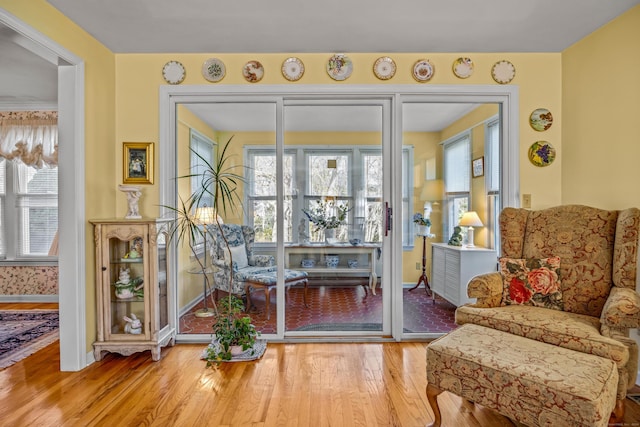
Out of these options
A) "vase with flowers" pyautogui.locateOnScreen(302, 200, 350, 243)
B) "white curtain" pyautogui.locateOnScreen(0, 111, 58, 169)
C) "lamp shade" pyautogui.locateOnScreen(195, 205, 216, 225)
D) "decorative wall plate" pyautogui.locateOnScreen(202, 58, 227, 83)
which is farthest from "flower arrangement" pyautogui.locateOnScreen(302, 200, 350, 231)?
"white curtain" pyautogui.locateOnScreen(0, 111, 58, 169)

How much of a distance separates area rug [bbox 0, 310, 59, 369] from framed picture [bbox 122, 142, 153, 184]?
164 centimetres

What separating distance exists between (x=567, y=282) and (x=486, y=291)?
0.57m

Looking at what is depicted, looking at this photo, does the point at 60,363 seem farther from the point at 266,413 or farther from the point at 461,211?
the point at 461,211

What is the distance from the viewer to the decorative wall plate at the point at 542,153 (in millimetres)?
3008

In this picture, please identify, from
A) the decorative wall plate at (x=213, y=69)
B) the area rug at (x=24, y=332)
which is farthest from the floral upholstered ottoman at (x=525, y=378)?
the area rug at (x=24, y=332)

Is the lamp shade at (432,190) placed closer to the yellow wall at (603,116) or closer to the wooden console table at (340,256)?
the wooden console table at (340,256)

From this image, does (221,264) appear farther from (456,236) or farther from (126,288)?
(456,236)

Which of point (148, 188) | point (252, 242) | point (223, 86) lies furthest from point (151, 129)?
point (252, 242)

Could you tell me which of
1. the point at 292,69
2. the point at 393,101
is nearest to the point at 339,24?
the point at 292,69

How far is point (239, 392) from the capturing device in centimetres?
224

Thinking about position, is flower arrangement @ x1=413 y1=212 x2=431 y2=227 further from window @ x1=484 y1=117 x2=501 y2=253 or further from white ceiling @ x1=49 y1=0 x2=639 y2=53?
white ceiling @ x1=49 y1=0 x2=639 y2=53

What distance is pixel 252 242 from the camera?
10.4ft

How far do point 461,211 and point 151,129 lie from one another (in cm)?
284

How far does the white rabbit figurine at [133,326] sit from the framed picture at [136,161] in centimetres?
114
